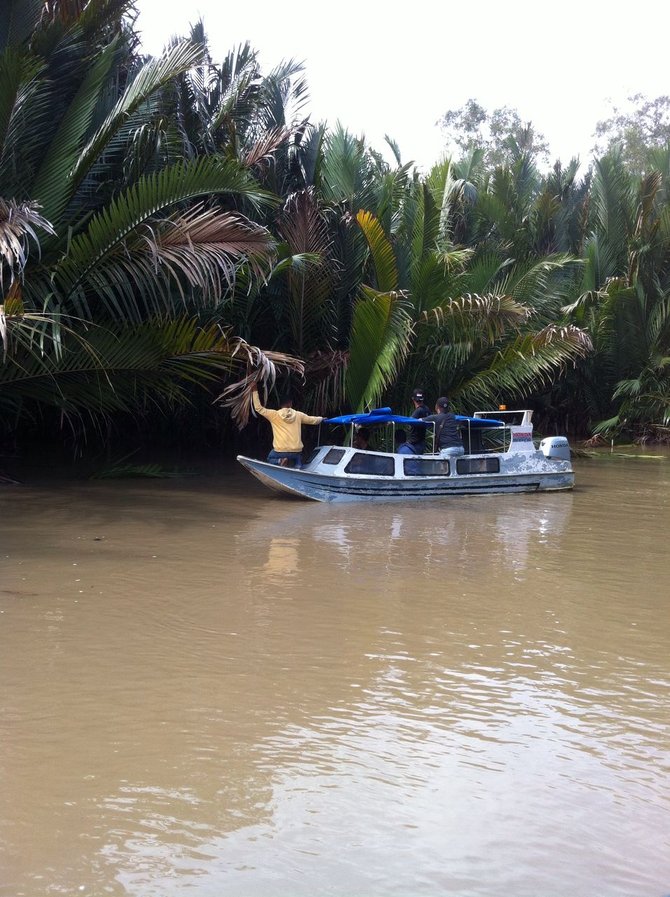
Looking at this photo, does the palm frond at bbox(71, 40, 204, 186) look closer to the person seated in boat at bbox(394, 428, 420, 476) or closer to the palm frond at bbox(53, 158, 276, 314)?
the palm frond at bbox(53, 158, 276, 314)

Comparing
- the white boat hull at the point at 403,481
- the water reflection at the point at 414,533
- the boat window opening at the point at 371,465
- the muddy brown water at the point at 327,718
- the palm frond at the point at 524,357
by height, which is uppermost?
the palm frond at the point at 524,357

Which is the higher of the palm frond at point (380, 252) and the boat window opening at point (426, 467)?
the palm frond at point (380, 252)

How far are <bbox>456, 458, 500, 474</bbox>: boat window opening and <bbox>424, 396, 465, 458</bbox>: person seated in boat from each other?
258 millimetres

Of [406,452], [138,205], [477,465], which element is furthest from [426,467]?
Answer: [138,205]

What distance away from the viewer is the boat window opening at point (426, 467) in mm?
15148

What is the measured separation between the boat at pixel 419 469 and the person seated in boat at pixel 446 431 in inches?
4.1

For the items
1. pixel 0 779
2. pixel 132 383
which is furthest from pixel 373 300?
pixel 0 779

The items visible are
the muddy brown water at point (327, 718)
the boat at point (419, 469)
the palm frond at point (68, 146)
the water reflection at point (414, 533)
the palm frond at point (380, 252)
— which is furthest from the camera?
the palm frond at point (380, 252)

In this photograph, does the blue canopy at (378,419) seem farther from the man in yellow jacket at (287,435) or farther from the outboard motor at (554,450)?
the outboard motor at (554,450)

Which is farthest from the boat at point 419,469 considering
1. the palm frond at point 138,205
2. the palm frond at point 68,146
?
the palm frond at point 68,146

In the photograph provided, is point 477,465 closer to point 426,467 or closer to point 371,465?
point 426,467

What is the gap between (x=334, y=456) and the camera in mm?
15086

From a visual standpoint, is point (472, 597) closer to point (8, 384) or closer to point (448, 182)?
point (8, 384)

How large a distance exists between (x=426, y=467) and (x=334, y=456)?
1.43m
